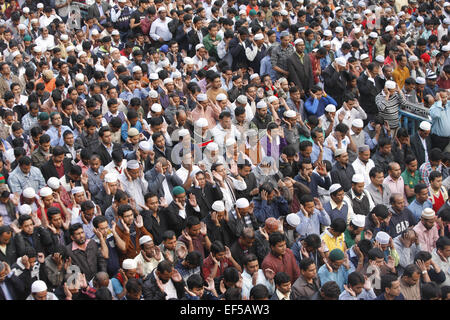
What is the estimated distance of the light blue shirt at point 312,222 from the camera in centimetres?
872

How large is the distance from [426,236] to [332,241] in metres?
1.15

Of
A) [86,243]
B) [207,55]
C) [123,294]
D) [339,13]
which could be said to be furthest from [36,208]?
[339,13]

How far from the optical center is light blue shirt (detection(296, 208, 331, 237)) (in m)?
8.72

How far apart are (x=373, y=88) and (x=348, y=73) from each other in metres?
0.48

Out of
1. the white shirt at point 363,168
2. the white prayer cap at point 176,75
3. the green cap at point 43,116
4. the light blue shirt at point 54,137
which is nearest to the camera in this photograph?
the white shirt at point 363,168

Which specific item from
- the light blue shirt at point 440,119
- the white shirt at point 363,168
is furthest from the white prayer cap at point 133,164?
the light blue shirt at point 440,119

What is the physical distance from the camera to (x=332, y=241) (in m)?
8.36

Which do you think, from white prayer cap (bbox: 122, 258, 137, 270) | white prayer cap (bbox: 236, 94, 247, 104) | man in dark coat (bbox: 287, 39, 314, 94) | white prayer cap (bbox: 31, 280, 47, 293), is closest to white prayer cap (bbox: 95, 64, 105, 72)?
white prayer cap (bbox: 236, 94, 247, 104)

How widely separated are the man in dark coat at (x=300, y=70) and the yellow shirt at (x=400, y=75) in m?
1.47

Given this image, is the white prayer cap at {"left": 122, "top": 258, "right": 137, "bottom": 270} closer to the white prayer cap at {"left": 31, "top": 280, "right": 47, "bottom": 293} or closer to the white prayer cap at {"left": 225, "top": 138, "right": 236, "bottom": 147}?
the white prayer cap at {"left": 31, "top": 280, "right": 47, "bottom": 293}

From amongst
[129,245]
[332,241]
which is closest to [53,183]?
[129,245]

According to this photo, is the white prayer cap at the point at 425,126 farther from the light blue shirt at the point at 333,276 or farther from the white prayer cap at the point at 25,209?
the white prayer cap at the point at 25,209

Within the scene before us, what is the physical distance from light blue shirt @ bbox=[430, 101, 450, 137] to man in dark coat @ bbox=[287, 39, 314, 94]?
7.02ft

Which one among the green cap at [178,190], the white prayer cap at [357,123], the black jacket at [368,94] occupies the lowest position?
the black jacket at [368,94]
